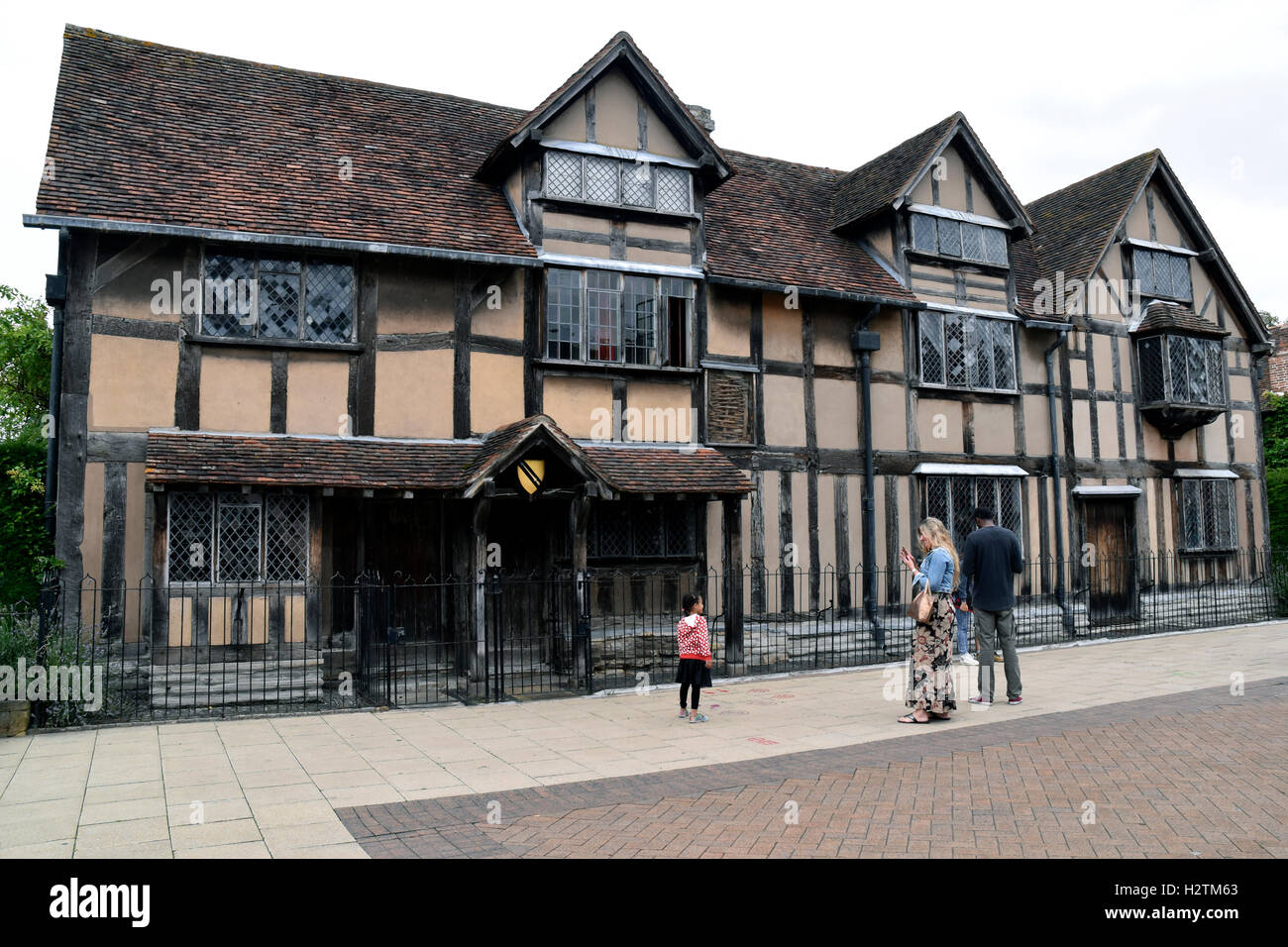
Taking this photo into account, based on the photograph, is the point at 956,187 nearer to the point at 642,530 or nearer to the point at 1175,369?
the point at 1175,369

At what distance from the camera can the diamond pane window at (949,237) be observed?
1739cm

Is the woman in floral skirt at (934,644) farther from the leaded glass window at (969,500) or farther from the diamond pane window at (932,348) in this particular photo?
the diamond pane window at (932,348)

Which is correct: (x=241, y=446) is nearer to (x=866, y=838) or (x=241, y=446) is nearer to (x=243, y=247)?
(x=243, y=247)

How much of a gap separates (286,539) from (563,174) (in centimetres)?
671

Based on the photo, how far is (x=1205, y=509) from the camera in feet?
65.3

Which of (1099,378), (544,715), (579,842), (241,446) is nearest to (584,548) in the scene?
(544,715)

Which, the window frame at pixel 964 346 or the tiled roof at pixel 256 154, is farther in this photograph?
the window frame at pixel 964 346

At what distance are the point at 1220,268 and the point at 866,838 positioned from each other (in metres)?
20.0

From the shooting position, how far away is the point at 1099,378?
19.0m

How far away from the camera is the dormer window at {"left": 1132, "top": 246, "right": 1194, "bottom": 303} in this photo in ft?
64.8

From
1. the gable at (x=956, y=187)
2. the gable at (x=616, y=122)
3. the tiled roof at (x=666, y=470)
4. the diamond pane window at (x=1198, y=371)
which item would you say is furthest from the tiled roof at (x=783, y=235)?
the diamond pane window at (x=1198, y=371)

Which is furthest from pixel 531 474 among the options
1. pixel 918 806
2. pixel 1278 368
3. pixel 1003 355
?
pixel 1278 368

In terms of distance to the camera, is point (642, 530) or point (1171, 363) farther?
point (1171, 363)

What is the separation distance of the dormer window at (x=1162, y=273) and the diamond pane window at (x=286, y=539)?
17.5 metres
